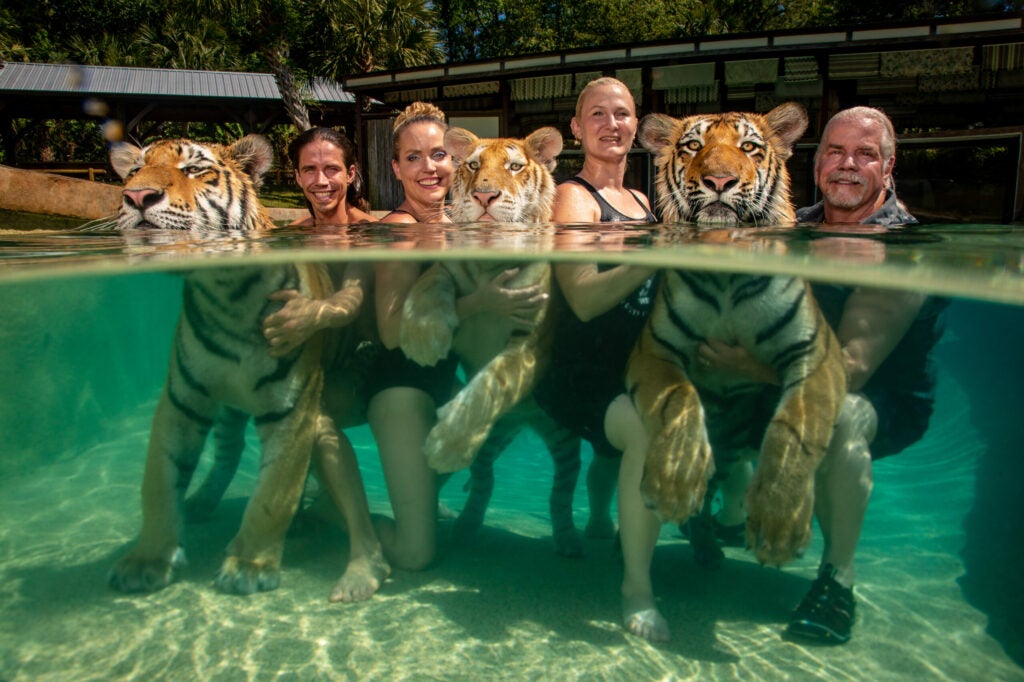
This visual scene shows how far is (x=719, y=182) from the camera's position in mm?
3846

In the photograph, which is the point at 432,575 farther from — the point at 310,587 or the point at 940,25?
the point at 940,25

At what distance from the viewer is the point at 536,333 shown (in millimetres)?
3770

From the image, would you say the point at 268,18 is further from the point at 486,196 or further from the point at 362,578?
the point at 362,578

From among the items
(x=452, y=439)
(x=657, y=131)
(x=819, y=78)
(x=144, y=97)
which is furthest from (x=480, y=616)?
(x=144, y=97)

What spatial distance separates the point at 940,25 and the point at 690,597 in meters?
11.5

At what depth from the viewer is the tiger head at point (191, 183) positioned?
4.23 meters

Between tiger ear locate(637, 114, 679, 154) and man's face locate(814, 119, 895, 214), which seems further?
tiger ear locate(637, 114, 679, 154)

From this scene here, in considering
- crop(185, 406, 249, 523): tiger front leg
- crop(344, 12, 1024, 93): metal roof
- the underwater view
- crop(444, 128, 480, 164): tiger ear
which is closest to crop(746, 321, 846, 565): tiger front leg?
the underwater view

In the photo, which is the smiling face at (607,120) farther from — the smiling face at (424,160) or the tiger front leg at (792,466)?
the tiger front leg at (792,466)

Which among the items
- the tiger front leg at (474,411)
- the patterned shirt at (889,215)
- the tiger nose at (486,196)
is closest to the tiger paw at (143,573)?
the tiger front leg at (474,411)

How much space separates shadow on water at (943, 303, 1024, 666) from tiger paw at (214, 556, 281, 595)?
324 cm

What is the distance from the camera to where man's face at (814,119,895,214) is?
4203 millimetres

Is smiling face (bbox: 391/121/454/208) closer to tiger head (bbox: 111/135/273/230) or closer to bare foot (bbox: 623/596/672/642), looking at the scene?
tiger head (bbox: 111/135/273/230)

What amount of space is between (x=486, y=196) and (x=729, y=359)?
157cm
